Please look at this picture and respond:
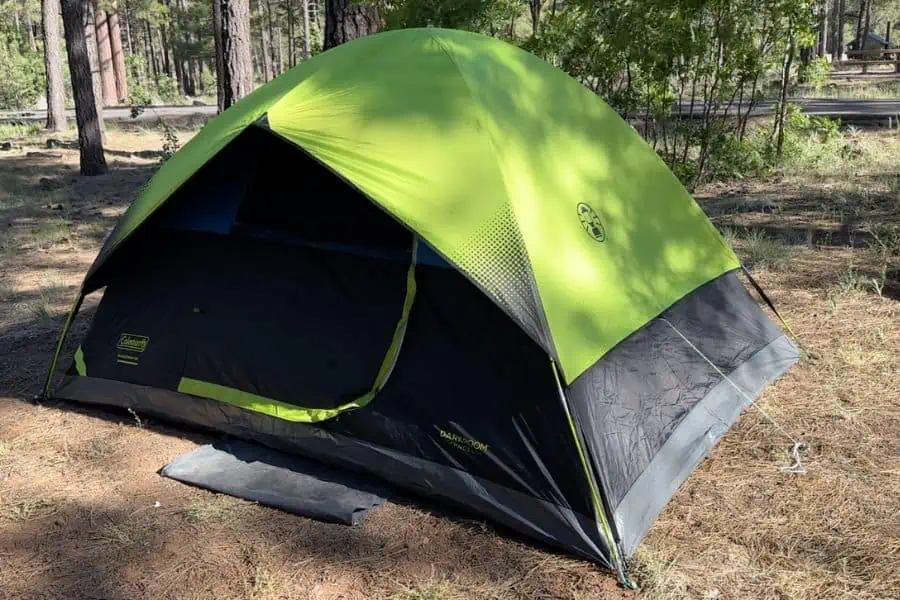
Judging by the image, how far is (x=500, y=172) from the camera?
9.71 ft

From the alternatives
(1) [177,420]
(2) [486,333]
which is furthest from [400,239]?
(1) [177,420]

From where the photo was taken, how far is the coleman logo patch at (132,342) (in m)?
3.69

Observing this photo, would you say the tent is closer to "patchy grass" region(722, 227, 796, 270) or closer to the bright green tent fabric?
the bright green tent fabric

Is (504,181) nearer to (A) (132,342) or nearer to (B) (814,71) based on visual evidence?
(A) (132,342)

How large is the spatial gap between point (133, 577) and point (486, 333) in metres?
1.59

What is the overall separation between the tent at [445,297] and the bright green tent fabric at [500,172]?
12 mm

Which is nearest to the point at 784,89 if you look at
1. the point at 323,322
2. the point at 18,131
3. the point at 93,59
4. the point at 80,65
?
the point at 323,322

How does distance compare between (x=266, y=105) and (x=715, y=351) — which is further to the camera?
(x=715, y=351)

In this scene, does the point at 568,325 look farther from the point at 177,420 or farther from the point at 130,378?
the point at 130,378

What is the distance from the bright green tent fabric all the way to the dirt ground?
29.7 inches

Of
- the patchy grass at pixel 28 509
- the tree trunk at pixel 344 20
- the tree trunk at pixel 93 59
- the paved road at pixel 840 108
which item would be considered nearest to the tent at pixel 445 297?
the patchy grass at pixel 28 509

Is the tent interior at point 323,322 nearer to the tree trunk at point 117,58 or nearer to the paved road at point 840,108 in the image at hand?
the paved road at point 840,108

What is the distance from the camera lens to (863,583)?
250 cm

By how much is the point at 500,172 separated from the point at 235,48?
5795mm
